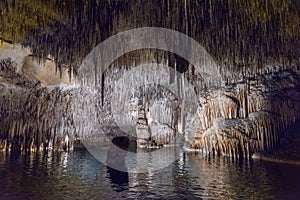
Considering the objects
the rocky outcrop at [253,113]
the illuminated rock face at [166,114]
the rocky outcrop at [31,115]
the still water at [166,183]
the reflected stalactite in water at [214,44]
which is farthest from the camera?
the rocky outcrop at [31,115]

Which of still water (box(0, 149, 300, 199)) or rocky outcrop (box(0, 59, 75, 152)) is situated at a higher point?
rocky outcrop (box(0, 59, 75, 152))

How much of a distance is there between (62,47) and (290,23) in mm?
7761

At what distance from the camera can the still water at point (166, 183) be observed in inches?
306

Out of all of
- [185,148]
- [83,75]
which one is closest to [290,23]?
[83,75]

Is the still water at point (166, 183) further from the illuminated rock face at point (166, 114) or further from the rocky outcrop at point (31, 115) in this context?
the rocky outcrop at point (31, 115)

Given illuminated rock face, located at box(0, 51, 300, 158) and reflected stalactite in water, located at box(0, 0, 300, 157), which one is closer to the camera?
reflected stalactite in water, located at box(0, 0, 300, 157)

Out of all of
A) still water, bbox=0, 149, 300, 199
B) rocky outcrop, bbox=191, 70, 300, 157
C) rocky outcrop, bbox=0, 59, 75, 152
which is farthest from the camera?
rocky outcrop, bbox=0, 59, 75, 152

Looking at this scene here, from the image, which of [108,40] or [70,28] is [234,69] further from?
[70,28]

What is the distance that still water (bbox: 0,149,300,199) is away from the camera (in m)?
7.77

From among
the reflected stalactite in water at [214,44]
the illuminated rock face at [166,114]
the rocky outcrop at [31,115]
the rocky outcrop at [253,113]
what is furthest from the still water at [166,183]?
the rocky outcrop at [31,115]

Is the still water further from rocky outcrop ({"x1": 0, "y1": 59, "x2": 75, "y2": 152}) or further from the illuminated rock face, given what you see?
rocky outcrop ({"x1": 0, "y1": 59, "x2": 75, "y2": 152})

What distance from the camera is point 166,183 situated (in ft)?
31.0

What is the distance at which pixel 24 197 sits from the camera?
7688 mm

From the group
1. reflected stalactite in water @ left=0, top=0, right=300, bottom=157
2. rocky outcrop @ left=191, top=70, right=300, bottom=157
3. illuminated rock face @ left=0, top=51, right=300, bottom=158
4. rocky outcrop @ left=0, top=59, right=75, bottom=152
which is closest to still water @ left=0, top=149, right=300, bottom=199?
rocky outcrop @ left=191, top=70, right=300, bottom=157
